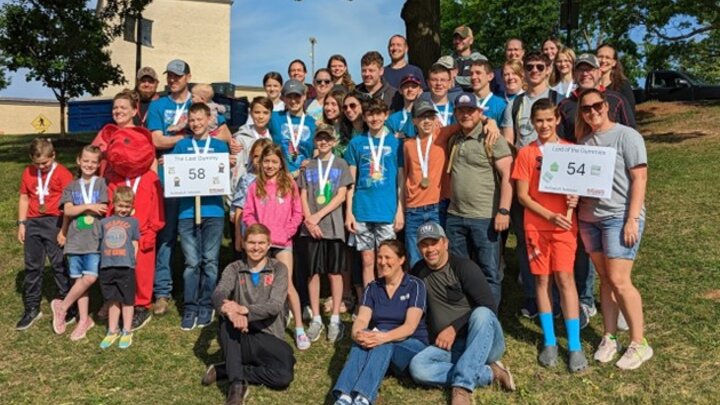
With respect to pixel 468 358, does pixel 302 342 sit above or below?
below

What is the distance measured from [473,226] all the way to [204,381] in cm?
280

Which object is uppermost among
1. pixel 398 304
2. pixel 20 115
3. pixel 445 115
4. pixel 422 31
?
pixel 422 31

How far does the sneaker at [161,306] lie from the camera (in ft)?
22.3

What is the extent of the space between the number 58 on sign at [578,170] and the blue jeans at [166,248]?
399 centimetres

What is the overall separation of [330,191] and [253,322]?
1613 mm

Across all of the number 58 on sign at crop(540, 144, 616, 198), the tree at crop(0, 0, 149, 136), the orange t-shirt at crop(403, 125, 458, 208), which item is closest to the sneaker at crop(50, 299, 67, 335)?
the orange t-shirt at crop(403, 125, 458, 208)

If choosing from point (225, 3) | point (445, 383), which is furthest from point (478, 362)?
point (225, 3)

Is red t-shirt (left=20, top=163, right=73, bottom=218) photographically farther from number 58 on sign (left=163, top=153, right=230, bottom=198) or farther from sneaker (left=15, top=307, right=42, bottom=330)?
number 58 on sign (left=163, top=153, right=230, bottom=198)

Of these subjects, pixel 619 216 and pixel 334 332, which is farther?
pixel 334 332

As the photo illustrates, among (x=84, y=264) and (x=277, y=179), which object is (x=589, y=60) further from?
(x=84, y=264)

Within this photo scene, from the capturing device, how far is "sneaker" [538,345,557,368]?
17.3 feet

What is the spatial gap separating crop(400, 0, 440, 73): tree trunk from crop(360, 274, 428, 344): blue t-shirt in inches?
315

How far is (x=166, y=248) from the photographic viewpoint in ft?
22.4

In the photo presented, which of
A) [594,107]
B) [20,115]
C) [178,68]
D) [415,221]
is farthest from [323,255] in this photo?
[20,115]
